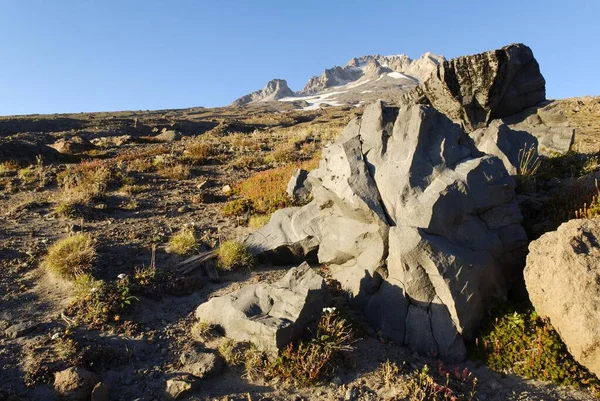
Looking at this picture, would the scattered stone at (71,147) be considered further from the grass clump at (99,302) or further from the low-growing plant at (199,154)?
the grass clump at (99,302)

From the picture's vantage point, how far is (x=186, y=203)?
12.6 m

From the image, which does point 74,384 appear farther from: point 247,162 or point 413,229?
point 247,162

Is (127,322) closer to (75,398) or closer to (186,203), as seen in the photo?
(75,398)

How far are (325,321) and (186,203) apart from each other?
797 cm

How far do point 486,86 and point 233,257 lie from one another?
12826mm

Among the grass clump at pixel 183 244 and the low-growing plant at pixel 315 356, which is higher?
the grass clump at pixel 183 244

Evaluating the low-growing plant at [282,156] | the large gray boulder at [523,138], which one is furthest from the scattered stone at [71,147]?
the large gray boulder at [523,138]

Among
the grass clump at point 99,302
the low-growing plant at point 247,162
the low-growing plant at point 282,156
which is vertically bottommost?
the grass clump at point 99,302

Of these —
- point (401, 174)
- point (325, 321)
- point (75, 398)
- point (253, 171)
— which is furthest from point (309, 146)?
point (75, 398)

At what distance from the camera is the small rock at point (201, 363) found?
17.6ft

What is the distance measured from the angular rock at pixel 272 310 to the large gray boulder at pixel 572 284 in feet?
11.0

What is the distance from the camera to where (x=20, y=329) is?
600 centimetres

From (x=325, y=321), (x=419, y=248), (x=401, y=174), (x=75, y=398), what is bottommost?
(x=75, y=398)

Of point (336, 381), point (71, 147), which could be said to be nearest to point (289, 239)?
point (336, 381)
